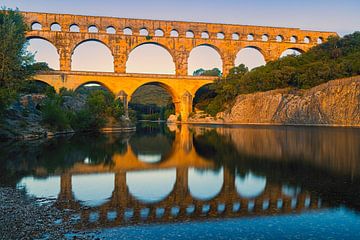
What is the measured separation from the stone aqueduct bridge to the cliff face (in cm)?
835

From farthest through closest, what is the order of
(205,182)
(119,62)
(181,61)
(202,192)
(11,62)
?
(181,61)
(119,62)
(11,62)
(205,182)
(202,192)

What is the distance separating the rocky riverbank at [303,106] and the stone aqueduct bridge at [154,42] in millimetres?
8098

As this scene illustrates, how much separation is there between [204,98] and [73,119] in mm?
29469

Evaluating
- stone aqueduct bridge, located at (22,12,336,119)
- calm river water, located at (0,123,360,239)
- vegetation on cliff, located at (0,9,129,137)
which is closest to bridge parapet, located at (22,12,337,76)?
stone aqueduct bridge, located at (22,12,336,119)

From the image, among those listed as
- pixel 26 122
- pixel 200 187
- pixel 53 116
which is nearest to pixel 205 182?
pixel 200 187

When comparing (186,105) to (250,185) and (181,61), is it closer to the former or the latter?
(181,61)

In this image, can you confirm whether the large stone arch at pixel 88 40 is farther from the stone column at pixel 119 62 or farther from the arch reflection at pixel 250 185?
the arch reflection at pixel 250 185

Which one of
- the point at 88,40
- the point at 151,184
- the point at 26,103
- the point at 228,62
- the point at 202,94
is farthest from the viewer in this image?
the point at 202,94

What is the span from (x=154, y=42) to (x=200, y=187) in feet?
141

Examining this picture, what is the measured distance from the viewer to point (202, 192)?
6.82 m

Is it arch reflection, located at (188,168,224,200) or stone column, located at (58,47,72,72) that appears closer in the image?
arch reflection, located at (188,168,224,200)

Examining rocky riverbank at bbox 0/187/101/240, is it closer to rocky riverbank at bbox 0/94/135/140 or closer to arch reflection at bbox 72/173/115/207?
arch reflection at bbox 72/173/115/207

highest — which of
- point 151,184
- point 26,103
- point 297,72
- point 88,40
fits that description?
point 88,40

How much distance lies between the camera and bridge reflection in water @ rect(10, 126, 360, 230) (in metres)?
5.38
